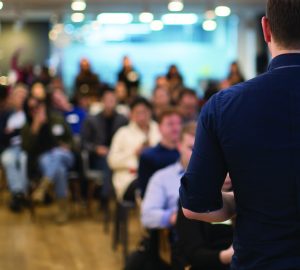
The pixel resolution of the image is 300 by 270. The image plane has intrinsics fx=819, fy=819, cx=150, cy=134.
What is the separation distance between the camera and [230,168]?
5.98 ft

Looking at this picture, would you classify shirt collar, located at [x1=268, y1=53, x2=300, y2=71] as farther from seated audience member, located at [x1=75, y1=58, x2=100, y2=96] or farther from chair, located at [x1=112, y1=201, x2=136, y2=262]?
seated audience member, located at [x1=75, y1=58, x2=100, y2=96]

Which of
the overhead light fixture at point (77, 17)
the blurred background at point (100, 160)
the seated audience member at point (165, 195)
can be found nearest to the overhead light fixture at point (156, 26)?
the blurred background at point (100, 160)

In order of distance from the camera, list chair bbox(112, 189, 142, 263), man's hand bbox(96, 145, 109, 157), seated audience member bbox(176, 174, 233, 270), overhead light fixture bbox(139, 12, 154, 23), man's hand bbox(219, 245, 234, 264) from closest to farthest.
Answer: man's hand bbox(219, 245, 234, 264) < seated audience member bbox(176, 174, 233, 270) < chair bbox(112, 189, 142, 263) < man's hand bbox(96, 145, 109, 157) < overhead light fixture bbox(139, 12, 154, 23)

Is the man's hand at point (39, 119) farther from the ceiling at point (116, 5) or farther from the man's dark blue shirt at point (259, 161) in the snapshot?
the man's dark blue shirt at point (259, 161)

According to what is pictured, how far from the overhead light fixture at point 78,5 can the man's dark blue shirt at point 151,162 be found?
336 inches

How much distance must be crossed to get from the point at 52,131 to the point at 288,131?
24.7ft

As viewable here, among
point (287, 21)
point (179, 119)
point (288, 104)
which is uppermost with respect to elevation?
point (287, 21)

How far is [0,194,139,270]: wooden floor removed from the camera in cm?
679

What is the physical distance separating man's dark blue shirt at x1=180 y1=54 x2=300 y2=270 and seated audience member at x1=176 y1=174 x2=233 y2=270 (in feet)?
5.31

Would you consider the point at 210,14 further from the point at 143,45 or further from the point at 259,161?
the point at 259,161

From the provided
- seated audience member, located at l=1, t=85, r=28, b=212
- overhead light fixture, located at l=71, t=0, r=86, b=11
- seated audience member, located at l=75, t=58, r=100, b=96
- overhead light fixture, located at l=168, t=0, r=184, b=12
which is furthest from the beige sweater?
seated audience member, located at l=75, t=58, r=100, b=96

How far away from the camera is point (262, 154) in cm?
178

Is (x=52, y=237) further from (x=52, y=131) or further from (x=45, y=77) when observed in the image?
(x=45, y=77)

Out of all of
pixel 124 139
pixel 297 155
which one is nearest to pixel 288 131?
pixel 297 155
